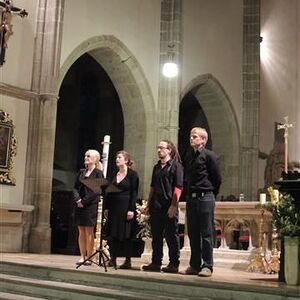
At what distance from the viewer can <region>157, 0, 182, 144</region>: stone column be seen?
50.2 feet

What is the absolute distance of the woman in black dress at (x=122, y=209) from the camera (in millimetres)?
7508

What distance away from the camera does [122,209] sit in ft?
24.8

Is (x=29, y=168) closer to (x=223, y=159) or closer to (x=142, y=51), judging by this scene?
(x=142, y=51)

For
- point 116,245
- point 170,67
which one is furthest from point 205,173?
point 170,67

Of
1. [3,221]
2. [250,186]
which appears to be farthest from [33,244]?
[250,186]

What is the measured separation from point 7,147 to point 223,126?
305 inches

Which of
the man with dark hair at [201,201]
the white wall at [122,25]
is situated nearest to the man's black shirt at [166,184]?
the man with dark hair at [201,201]

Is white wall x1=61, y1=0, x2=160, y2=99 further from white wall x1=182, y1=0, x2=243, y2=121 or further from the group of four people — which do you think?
the group of four people

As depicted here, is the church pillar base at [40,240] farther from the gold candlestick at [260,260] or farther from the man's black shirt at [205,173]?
the man's black shirt at [205,173]

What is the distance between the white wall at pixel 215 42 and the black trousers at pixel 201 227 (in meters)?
9.75

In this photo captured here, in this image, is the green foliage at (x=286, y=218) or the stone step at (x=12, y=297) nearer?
the green foliage at (x=286, y=218)

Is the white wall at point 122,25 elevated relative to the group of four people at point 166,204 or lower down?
elevated

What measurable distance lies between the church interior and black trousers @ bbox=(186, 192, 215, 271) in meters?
0.73

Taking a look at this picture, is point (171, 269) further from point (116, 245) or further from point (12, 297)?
point (12, 297)
